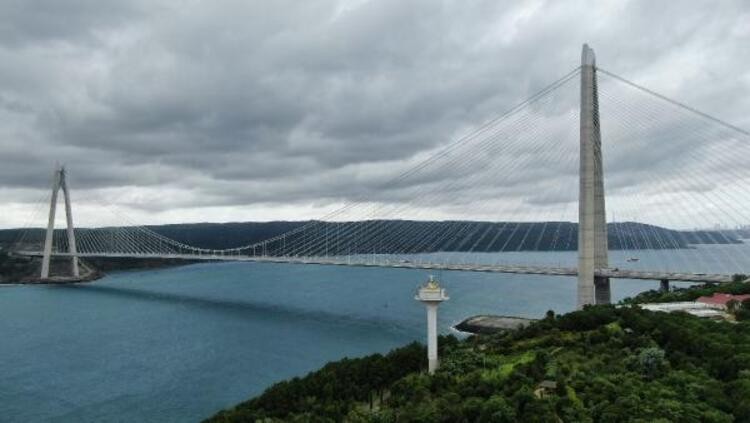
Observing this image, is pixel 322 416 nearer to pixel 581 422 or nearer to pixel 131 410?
pixel 581 422

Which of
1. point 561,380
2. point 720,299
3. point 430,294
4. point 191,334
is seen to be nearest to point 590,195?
point 720,299

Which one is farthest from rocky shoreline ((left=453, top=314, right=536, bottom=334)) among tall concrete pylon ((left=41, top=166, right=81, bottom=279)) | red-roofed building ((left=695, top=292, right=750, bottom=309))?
tall concrete pylon ((left=41, top=166, right=81, bottom=279))

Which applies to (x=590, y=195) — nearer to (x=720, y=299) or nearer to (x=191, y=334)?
(x=720, y=299)

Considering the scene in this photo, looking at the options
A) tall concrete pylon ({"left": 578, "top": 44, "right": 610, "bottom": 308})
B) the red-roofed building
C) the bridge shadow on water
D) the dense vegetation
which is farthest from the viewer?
the bridge shadow on water

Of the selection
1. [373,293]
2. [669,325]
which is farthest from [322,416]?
[373,293]

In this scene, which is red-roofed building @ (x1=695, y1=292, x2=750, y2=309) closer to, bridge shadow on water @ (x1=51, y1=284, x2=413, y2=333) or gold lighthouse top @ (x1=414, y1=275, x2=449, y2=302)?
gold lighthouse top @ (x1=414, y1=275, x2=449, y2=302)
